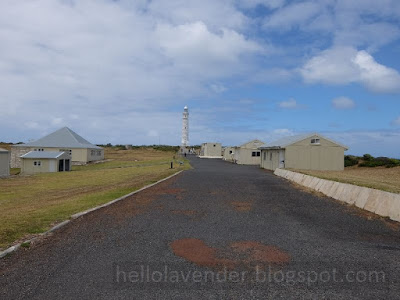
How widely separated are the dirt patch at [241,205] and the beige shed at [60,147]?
46.4 metres

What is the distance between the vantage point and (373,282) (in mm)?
5445

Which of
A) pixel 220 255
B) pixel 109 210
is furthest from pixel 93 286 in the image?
pixel 109 210

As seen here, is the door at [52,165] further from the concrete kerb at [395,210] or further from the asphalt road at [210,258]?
the concrete kerb at [395,210]

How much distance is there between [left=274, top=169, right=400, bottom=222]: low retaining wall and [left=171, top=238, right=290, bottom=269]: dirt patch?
18.0 feet

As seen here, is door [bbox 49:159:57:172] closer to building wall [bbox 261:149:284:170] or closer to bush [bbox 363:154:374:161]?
building wall [bbox 261:149:284:170]

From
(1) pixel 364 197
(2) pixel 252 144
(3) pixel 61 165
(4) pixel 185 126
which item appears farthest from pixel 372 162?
(4) pixel 185 126

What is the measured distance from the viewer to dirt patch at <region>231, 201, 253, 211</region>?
12.0 meters

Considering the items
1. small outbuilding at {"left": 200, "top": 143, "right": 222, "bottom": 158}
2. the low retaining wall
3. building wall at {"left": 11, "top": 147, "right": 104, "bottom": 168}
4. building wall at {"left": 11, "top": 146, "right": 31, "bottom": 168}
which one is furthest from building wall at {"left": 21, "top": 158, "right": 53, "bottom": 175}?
small outbuilding at {"left": 200, "top": 143, "right": 222, "bottom": 158}

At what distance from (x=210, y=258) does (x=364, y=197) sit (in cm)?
835

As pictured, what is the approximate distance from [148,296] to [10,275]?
2.60m

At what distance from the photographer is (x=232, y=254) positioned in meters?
6.78

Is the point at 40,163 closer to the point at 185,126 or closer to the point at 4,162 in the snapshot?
the point at 4,162

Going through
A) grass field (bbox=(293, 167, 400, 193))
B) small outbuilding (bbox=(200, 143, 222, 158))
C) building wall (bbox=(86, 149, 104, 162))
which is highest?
small outbuilding (bbox=(200, 143, 222, 158))

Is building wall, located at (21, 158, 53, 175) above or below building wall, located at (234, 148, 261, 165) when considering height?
below
